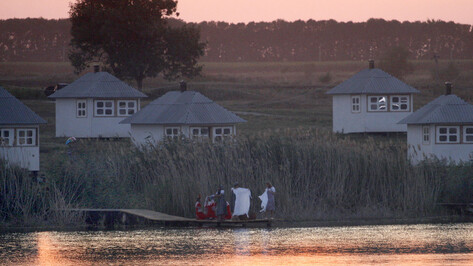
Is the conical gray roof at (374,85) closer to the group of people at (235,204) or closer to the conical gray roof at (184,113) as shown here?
the conical gray roof at (184,113)

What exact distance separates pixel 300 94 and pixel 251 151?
58945 mm

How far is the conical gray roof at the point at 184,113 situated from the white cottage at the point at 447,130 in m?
9.34

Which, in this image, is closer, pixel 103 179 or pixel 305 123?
pixel 103 179

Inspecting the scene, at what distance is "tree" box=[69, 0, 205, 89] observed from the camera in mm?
83875

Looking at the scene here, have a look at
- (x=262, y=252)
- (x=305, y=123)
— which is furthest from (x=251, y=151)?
(x=305, y=123)

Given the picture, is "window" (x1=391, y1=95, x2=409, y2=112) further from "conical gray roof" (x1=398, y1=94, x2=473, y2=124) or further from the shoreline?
the shoreline

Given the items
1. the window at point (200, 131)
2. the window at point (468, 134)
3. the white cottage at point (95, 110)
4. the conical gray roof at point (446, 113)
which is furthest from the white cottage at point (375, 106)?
the white cottage at point (95, 110)

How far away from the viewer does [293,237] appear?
27.8 m

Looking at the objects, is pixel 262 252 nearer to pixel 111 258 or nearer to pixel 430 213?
pixel 111 258

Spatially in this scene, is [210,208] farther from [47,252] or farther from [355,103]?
[355,103]

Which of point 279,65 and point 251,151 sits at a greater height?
point 279,65

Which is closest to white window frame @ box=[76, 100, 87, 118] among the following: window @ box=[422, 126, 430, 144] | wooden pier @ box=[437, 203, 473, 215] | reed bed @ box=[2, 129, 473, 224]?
window @ box=[422, 126, 430, 144]

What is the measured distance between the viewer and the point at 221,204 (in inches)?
1213

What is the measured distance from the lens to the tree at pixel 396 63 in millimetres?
111000
